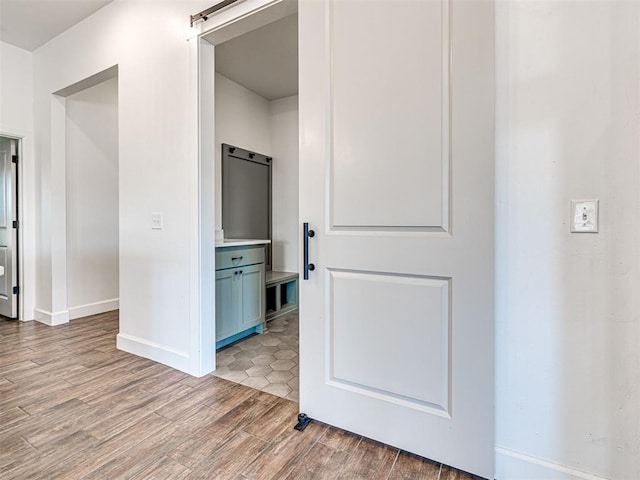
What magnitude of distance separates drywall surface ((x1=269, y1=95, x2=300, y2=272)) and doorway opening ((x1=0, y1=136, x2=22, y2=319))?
2.96 m

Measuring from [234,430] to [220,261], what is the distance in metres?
1.37

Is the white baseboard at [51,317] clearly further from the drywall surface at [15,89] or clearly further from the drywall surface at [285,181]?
the drywall surface at [285,181]

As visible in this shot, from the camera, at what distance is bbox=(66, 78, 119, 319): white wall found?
12.1 feet

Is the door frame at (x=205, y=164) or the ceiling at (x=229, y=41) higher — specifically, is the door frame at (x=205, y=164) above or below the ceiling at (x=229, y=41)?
below

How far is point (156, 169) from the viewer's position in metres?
2.51

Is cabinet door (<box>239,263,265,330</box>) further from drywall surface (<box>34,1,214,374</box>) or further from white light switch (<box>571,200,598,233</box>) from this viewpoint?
white light switch (<box>571,200,598,233</box>)

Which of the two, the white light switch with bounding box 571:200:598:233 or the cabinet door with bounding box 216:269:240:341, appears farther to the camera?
the cabinet door with bounding box 216:269:240:341

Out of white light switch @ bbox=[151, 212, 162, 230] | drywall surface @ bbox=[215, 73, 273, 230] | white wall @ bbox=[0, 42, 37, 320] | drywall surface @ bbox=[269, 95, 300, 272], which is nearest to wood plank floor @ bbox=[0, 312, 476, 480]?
white light switch @ bbox=[151, 212, 162, 230]

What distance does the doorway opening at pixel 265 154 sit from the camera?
2.34 m

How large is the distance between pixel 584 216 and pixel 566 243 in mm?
116

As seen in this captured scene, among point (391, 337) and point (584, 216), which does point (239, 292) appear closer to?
point (391, 337)

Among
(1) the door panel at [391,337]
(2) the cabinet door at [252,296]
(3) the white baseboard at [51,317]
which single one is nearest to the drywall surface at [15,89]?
(3) the white baseboard at [51,317]

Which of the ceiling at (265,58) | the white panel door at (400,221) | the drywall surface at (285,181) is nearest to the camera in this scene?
the white panel door at (400,221)

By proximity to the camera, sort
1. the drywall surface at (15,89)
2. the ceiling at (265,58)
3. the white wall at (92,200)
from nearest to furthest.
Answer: the ceiling at (265,58)
the drywall surface at (15,89)
the white wall at (92,200)
